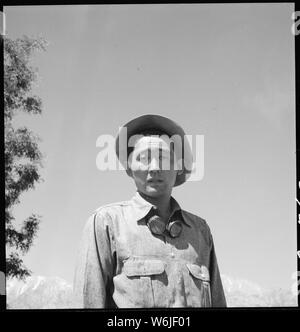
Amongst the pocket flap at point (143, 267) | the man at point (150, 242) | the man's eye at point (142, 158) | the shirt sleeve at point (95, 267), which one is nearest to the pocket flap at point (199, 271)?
the man at point (150, 242)

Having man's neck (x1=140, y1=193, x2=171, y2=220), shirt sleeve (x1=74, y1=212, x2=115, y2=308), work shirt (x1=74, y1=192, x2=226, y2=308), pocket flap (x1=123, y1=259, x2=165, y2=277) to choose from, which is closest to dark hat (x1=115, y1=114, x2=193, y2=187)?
man's neck (x1=140, y1=193, x2=171, y2=220)

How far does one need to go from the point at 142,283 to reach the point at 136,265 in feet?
0.49

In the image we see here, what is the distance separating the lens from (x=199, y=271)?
5809 mm

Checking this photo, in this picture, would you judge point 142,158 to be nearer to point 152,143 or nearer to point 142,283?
point 152,143

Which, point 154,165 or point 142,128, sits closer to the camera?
point 154,165

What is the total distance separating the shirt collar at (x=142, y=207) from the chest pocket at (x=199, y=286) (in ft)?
1.36

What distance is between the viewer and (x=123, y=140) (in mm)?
6074

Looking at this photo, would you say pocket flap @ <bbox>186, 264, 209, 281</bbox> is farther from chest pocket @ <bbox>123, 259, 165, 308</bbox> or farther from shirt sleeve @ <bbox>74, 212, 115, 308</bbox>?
shirt sleeve @ <bbox>74, 212, 115, 308</bbox>

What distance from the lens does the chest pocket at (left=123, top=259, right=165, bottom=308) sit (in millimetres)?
5652

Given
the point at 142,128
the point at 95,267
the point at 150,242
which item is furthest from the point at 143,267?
the point at 142,128

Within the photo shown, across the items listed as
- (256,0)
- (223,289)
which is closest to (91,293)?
(223,289)
